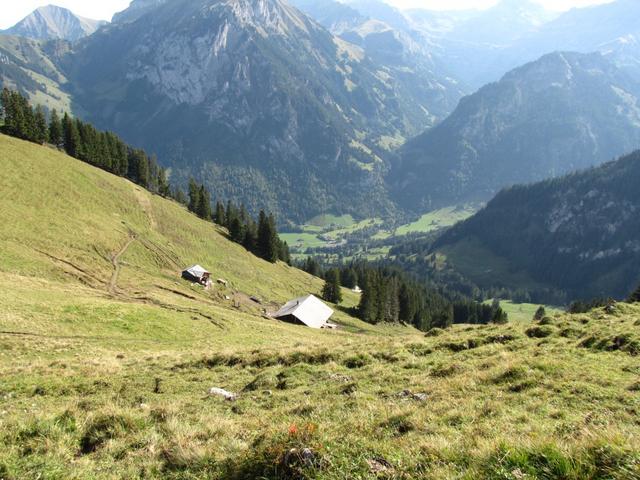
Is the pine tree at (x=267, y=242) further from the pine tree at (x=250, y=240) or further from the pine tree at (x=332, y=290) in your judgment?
the pine tree at (x=332, y=290)

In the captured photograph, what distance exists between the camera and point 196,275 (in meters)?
79.7

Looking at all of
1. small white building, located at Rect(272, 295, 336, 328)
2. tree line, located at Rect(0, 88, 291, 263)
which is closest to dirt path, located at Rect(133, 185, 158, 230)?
tree line, located at Rect(0, 88, 291, 263)

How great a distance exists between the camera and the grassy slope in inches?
297

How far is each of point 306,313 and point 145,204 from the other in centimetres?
4951

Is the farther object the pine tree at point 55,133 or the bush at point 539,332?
the pine tree at point 55,133

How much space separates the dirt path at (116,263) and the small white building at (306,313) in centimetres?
2884

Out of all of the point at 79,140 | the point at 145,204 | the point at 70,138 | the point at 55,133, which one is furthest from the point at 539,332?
the point at 55,133

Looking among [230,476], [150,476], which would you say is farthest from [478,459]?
[150,476]

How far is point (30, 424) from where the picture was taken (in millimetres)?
11414

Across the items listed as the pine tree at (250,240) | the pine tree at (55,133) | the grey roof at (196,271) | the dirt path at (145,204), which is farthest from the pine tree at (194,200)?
the grey roof at (196,271)

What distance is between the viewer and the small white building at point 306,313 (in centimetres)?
7900

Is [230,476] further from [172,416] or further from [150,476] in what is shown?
[172,416]

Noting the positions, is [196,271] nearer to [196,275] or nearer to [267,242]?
[196,275]

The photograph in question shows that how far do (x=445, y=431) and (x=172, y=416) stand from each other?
26.3 ft
